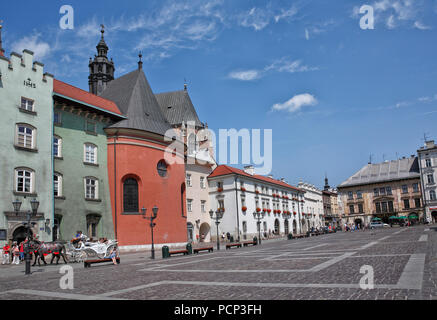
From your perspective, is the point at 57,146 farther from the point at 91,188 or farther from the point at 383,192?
the point at 383,192

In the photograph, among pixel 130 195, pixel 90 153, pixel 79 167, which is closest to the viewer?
pixel 79 167

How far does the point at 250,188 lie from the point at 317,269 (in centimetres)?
4239

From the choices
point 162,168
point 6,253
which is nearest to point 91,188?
point 162,168

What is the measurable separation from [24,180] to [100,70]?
125 ft

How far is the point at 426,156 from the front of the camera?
2948 inches

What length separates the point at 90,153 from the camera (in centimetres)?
3194

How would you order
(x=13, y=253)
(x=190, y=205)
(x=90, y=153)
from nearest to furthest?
(x=13, y=253) < (x=90, y=153) < (x=190, y=205)

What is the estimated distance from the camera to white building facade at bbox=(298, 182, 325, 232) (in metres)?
76.0

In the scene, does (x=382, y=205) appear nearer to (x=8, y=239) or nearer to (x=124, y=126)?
(x=124, y=126)

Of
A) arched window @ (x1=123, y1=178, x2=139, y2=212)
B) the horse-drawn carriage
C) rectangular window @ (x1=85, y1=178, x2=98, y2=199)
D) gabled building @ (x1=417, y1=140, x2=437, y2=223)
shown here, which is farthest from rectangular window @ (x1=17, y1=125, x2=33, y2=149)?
gabled building @ (x1=417, y1=140, x2=437, y2=223)

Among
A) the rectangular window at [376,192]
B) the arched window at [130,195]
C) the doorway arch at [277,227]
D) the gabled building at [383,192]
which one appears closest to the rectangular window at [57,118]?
the arched window at [130,195]

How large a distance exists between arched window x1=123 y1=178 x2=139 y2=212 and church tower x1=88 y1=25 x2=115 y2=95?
3015 cm

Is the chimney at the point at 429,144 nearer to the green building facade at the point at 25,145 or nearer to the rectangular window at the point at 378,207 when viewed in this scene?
the rectangular window at the point at 378,207
